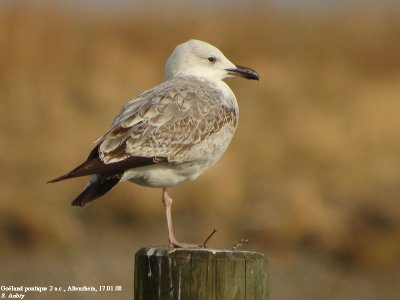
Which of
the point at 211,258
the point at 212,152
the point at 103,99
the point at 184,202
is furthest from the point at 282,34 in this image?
the point at 211,258

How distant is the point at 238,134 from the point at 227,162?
0.69 m

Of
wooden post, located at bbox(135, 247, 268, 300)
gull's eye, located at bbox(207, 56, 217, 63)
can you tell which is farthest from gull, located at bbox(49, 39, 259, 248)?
wooden post, located at bbox(135, 247, 268, 300)

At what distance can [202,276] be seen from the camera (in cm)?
500

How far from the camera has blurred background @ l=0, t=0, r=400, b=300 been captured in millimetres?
11867

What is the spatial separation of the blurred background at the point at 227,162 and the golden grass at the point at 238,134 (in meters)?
0.02

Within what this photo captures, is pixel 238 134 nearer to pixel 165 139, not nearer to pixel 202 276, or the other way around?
pixel 165 139

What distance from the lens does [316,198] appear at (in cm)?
1246

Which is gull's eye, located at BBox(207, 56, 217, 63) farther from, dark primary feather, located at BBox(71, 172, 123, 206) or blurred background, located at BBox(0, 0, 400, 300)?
blurred background, located at BBox(0, 0, 400, 300)

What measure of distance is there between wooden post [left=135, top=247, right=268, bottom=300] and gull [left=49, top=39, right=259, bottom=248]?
94 centimetres

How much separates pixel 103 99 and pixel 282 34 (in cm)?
471

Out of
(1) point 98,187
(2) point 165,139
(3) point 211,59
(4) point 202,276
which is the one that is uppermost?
(3) point 211,59

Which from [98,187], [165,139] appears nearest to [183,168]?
[165,139]

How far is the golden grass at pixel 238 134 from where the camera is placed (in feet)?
40.1

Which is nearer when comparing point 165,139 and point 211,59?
point 165,139
